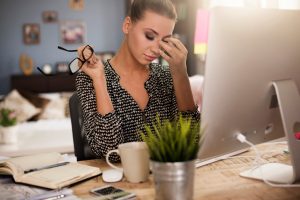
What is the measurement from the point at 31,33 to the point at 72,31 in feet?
1.78

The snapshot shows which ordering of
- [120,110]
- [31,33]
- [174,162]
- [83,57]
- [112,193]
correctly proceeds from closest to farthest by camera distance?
[174,162] → [112,193] → [83,57] → [120,110] → [31,33]

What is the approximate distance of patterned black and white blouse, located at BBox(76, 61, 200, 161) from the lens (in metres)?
1.22

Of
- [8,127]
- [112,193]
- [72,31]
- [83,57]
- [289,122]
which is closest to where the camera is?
[112,193]

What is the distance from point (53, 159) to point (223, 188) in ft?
1.68

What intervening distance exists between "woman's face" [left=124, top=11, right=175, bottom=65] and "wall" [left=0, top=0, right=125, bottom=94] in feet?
13.2

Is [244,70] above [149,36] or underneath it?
underneath

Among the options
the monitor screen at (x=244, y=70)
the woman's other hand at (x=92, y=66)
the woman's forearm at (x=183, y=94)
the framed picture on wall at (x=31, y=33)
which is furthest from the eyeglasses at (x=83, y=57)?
the framed picture on wall at (x=31, y=33)

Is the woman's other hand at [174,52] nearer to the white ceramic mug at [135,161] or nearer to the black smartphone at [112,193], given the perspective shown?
the white ceramic mug at [135,161]

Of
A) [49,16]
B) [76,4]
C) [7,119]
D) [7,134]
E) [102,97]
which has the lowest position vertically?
[7,134]

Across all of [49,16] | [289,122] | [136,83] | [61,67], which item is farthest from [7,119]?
[289,122]

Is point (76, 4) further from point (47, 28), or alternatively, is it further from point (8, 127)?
point (8, 127)

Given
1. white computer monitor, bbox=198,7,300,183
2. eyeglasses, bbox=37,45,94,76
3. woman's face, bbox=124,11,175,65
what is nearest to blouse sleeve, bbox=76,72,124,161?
eyeglasses, bbox=37,45,94,76

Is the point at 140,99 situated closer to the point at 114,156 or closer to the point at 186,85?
the point at 186,85

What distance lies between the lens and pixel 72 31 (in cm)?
525
